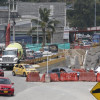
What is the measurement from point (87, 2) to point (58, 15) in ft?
90.3

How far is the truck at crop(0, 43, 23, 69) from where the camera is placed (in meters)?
51.3

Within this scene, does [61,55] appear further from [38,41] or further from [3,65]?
[38,41]

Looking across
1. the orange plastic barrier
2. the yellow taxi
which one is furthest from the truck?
the orange plastic barrier

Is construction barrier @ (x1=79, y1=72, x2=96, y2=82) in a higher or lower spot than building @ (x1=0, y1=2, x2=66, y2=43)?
lower

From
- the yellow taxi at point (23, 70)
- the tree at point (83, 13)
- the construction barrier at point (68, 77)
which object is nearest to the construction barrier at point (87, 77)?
the construction barrier at point (68, 77)

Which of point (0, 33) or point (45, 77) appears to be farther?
point (0, 33)

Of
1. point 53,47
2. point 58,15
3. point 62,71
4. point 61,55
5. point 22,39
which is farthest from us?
point 58,15

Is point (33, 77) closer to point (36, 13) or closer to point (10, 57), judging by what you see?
point (10, 57)

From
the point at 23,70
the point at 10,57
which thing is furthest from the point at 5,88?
the point at 10,57

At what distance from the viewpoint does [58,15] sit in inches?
4043

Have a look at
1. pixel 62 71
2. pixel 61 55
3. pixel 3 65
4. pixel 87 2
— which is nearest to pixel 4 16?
pixel 87 2

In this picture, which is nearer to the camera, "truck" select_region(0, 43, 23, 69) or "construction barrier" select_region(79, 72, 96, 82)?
"construction barrier" select_region(79, 72, 96, 82)

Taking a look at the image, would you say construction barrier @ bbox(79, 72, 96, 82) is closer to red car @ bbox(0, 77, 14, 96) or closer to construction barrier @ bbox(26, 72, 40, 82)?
construction barrier @ bbox(26, 72, 40, 82)

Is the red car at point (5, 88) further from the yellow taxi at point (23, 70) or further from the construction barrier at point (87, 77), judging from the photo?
the yellow taxi at point (23, 70)
